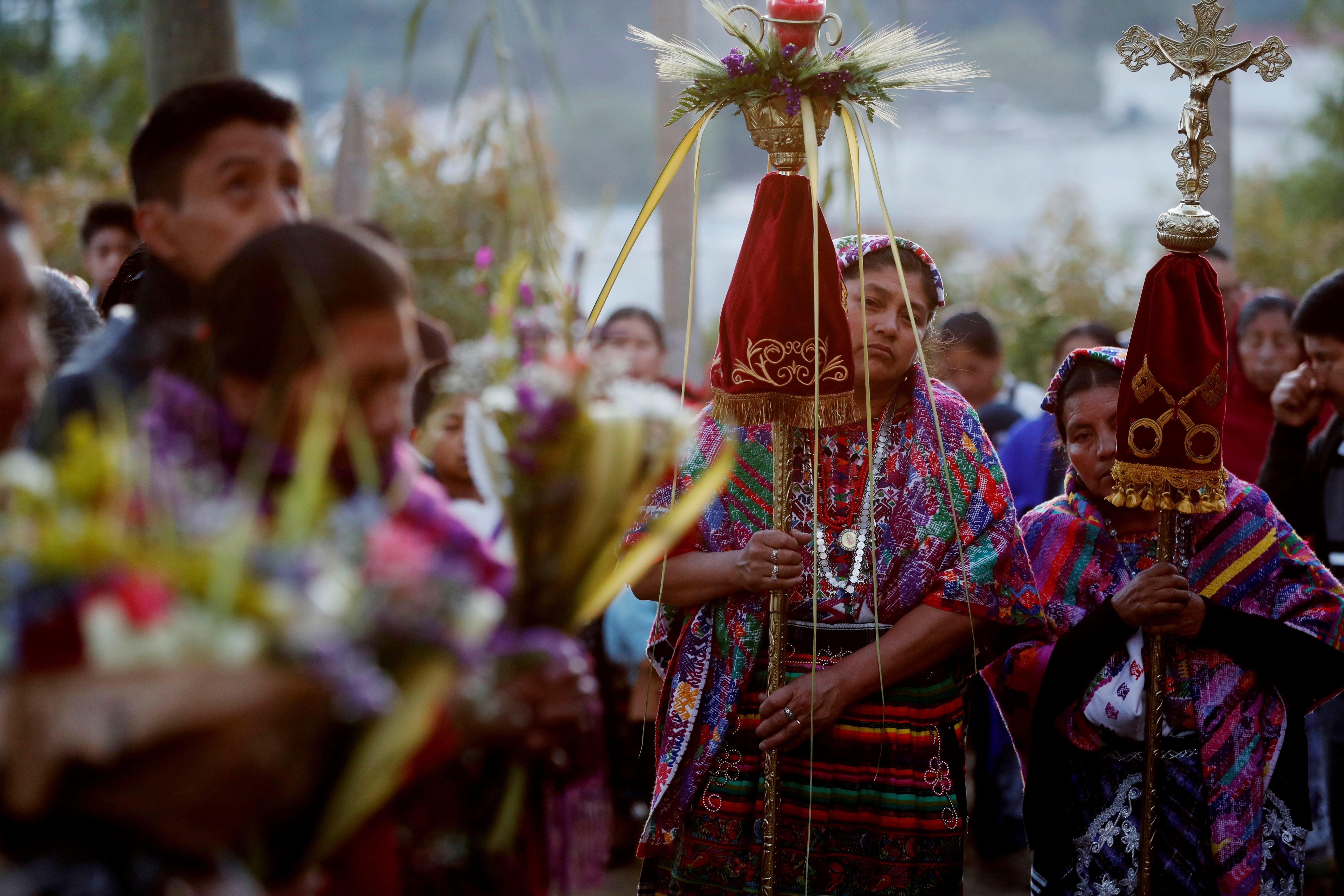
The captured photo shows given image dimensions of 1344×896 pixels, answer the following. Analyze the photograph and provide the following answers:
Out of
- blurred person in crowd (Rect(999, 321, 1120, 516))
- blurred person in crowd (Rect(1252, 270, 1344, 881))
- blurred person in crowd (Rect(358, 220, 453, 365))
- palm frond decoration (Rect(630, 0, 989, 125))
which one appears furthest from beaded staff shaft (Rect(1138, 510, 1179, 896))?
blurred person in crowd (Rect(358, 220, 453, 365))

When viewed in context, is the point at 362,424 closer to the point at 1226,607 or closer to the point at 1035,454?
the point at 1226,607

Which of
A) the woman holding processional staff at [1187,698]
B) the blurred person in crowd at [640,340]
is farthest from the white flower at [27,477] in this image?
the blurred person in crowd at [640,340]

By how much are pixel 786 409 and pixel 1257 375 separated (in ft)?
9.70

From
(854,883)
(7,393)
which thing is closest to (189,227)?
(7,393)

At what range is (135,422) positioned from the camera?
5.41ft

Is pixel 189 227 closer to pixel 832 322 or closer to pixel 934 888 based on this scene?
pixel 832 322

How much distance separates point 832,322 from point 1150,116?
2268 centimetres

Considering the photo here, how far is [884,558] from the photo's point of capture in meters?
2.96

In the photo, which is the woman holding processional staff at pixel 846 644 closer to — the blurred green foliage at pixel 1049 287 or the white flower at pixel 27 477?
the white flower at pixel 27 477

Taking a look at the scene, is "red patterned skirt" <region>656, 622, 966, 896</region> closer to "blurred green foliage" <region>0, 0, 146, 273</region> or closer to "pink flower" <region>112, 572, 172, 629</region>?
"pink flower" <region>112, 572, 172, 629</region>

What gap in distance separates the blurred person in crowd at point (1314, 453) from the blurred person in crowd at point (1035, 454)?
36.9 inches

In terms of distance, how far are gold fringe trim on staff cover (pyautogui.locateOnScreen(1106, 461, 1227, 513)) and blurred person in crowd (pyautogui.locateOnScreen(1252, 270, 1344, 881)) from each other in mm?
1006

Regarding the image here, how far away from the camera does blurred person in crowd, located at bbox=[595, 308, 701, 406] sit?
5.56m

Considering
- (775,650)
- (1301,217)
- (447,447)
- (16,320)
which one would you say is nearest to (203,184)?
(16,320)
